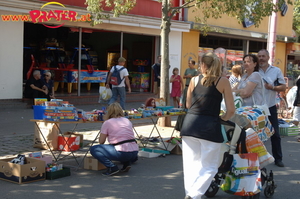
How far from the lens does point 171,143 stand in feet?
28.3

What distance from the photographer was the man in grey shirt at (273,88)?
24.5 ft

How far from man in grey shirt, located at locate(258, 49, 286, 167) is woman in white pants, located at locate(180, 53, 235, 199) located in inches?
112

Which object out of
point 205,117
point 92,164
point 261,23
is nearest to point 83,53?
point 92,164

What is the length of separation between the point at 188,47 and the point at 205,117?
15714 mm

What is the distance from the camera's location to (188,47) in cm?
2025

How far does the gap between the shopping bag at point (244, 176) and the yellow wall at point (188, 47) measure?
14732 mm

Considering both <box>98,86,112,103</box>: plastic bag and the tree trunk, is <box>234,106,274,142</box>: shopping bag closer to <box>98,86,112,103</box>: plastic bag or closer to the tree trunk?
the tree trunk

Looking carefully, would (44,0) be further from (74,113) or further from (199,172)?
(199,172)

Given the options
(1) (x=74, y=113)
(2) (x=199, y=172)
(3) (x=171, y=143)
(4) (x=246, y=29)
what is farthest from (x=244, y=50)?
(2) (x=199, y=172)

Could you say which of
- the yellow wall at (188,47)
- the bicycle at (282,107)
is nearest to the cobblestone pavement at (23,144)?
the bicycle at (282,107)

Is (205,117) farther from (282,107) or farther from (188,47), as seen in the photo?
(188,47)

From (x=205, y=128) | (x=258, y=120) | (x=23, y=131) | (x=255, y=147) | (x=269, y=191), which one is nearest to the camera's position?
(x=205, y=128)

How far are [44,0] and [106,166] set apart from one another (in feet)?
30.0

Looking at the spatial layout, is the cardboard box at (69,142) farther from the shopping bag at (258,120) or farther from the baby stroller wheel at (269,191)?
the baby stroller wheel at (269,191)
